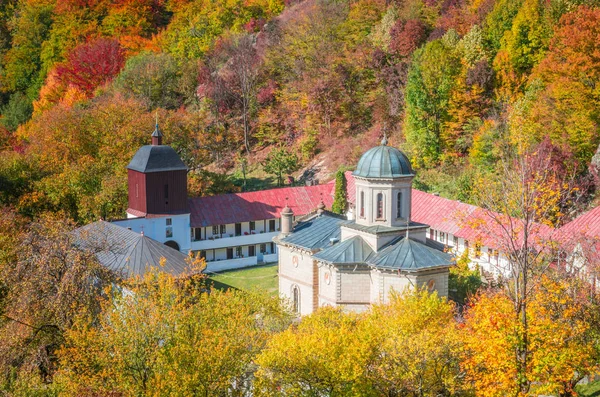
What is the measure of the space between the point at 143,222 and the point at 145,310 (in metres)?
24.8

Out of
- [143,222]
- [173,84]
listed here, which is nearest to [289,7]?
[173,84]

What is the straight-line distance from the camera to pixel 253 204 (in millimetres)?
56781

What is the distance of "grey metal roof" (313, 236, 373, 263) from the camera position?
1481 inches

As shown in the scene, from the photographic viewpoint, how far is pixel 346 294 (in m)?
37.9

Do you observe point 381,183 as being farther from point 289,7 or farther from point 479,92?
point 289,7

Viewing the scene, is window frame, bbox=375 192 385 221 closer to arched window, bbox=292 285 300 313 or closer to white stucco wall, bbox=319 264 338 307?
white stucco wall, bbox=319 264 338 307

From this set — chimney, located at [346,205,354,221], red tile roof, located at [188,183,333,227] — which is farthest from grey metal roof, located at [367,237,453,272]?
red tile roof, located at [188,183,333,227]

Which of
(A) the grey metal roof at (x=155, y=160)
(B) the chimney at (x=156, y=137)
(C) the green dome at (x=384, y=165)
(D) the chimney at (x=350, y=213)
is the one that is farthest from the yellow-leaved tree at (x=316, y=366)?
(B) the chimney at (x=156, y=137)

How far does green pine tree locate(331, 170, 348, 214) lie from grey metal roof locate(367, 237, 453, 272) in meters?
18.6

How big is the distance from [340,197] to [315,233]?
1455 cm

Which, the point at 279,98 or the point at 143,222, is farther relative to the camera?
the point at 279,98

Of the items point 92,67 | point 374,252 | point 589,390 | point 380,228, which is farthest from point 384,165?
point 92,67

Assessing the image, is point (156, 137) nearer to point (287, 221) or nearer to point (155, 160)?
point (155, 160)

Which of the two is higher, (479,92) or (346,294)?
(479,92)
